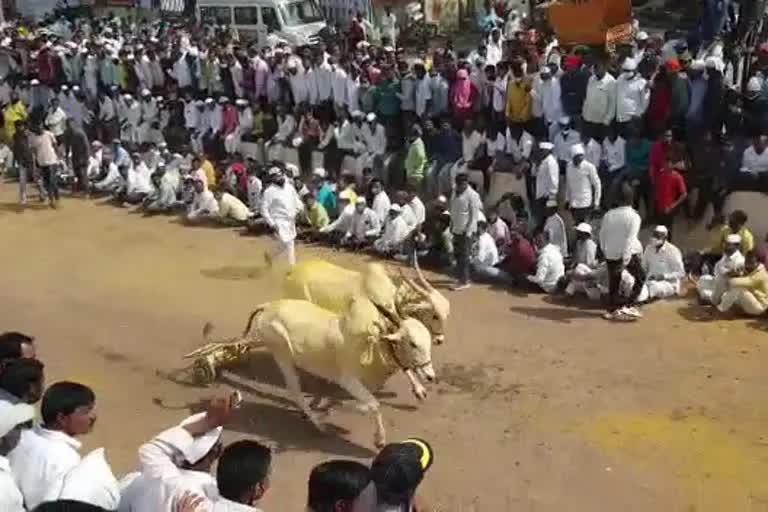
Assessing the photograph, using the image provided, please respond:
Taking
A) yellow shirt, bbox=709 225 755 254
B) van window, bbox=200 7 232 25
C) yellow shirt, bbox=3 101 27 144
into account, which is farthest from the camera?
van window, bbox=200 7 232 25

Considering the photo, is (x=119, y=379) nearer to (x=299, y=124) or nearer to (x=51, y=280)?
(x=51, y=280)

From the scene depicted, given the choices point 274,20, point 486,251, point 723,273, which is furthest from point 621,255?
point 274,20

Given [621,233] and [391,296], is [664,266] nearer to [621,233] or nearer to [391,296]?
[621,233]

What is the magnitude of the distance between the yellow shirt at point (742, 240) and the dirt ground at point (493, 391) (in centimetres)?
95

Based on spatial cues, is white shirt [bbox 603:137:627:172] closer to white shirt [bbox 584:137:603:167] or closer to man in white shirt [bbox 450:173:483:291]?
white shirt [bbox 584:137:603:167]

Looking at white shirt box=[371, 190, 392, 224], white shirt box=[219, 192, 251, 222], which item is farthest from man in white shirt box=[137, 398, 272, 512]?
white shirt box=[219, 192, 251, 222]

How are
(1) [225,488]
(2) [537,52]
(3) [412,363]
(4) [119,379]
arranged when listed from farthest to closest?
(2) [537,52] < (4) [119,379] < (3) [412,363] < (1) [225,488]

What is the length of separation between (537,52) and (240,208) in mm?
5280

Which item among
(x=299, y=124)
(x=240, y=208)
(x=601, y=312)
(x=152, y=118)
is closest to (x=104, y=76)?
(x=152, y=118)

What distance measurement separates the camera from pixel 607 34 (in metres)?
18.1

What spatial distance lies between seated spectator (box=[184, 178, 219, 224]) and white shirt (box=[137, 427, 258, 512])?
11.6 metres

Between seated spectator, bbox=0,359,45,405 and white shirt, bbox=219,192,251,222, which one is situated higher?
seated spectator, bbox=0,359,45,405

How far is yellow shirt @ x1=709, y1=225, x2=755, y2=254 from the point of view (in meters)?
12.1

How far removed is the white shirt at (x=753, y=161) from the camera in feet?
42.2
